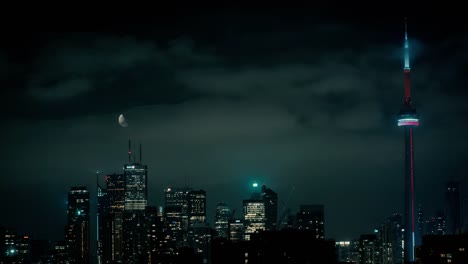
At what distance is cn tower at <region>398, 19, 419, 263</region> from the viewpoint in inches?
4314

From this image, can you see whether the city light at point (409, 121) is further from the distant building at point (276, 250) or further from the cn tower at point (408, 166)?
the distant building at point (276, 250)

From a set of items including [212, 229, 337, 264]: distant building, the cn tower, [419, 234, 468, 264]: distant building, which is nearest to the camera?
[212, 229, 337, 264]: distant building

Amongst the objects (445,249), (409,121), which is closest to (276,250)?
(445,249)

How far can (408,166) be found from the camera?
115 m

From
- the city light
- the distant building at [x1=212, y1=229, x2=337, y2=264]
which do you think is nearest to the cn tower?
the city light

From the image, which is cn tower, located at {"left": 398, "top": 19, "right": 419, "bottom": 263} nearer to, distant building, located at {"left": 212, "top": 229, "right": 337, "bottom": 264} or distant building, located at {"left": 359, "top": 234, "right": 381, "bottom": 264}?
distant building, located at {"left": 359, "top": 234, "right": 381, "bottom": 264}

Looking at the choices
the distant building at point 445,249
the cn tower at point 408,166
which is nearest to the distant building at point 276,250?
the distant building at point 445,249

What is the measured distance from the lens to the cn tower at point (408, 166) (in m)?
110

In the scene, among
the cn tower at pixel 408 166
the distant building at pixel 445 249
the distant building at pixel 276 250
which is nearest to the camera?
the distant building at pixel 276 250

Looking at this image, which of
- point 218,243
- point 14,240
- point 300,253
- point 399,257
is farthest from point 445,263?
point 14,240

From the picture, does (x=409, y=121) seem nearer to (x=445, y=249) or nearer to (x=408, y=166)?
(x=408, y=166)

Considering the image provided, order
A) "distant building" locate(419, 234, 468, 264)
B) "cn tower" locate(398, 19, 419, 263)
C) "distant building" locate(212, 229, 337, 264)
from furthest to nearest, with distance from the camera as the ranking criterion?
1. "cn tower" locate(398, 19, 419, 263)
2. "distant building" locate(419, 234, 468, 264)
3. "distant building" locate(212, 229, 337, 264)

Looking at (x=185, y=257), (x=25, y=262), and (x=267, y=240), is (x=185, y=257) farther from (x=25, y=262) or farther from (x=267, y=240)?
(x=25, y=262)

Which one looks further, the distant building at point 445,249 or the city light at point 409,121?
the city light at point 409,121
